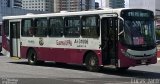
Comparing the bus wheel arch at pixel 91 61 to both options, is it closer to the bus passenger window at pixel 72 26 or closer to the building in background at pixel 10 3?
the bus passenger window at pixel 72 26

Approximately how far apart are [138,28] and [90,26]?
2319 mm

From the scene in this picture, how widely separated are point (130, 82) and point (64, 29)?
701 centimetres

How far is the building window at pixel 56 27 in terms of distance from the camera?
2186cm

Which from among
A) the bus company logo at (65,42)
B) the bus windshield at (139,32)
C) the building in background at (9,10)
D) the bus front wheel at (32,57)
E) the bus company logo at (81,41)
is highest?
the building in background at (9,10)

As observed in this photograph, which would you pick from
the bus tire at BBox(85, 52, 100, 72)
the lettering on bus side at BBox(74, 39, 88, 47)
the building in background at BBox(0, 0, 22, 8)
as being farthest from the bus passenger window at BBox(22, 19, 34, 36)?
the building in background at BBox(0, 0, 22, 8)

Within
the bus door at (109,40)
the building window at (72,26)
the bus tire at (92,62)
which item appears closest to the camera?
the bus door at (109,40)

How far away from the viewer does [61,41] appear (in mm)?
21828

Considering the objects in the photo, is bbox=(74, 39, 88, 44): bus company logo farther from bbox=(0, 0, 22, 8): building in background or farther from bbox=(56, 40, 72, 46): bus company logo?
bbox=(0, 0, 22, 8): building in background

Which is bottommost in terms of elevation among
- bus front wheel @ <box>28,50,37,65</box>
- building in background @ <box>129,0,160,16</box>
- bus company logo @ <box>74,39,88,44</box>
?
bus front wheel @ <box>28,50,37,65</box>

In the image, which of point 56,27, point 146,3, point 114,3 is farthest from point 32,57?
point 146,3

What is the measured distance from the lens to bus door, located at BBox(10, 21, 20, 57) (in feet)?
83.4

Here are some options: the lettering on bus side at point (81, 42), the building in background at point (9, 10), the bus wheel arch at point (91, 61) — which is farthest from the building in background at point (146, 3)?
the bus wheel arch at point (91, 61)

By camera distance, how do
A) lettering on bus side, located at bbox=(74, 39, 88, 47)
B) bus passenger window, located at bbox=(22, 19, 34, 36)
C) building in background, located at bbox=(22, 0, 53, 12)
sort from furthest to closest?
building in background, located at bbox=(22, 0, 53, 12)
bus passenger window, located at bbox=(22, 19, 34, 36)
lettering on bus side, located at bbox=(74, 39, 88, 47)

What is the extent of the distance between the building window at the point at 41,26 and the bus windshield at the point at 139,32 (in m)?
6.04
